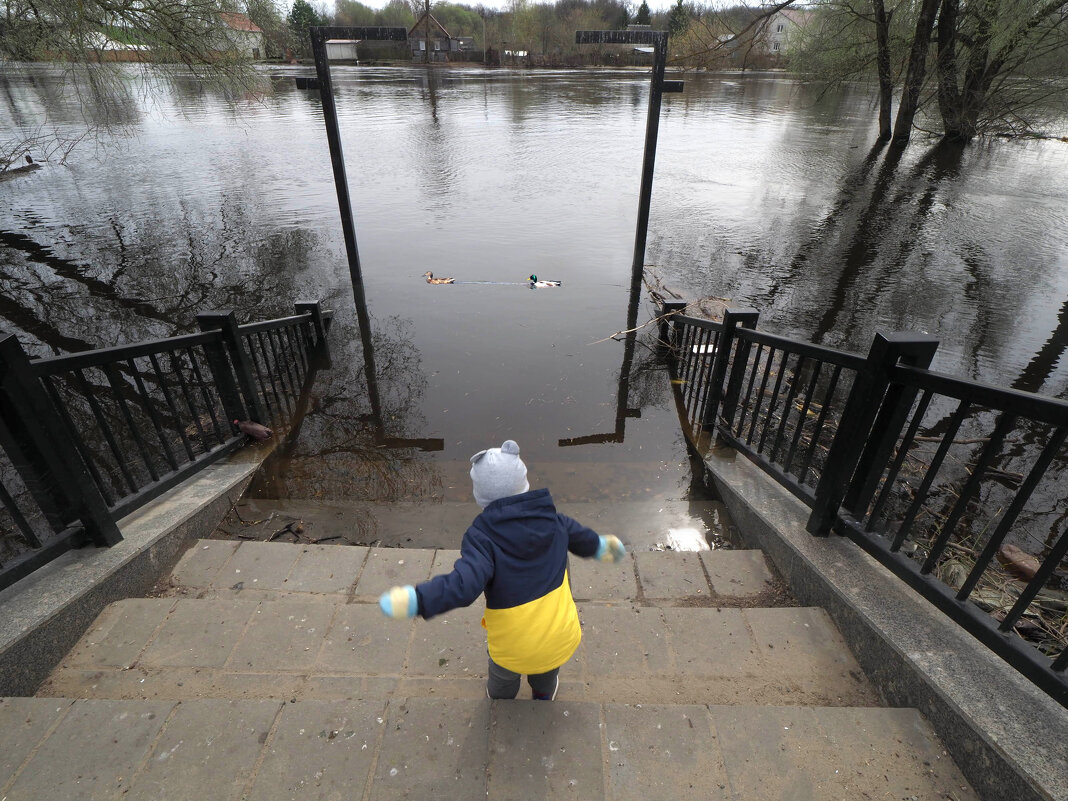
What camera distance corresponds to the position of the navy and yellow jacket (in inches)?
65.1

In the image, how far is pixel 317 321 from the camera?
5.99 meters

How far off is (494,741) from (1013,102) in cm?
2020

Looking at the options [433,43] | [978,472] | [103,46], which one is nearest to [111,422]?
[978,472]

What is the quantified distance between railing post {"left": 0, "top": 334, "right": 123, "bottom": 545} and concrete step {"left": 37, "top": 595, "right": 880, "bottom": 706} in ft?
1.48

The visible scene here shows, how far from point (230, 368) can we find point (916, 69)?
1950 centimetres

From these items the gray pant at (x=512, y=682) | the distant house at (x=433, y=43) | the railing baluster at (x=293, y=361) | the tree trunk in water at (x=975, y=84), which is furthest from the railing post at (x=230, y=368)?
the distant house at (x=433, y=43)

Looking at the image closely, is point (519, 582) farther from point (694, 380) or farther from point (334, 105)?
point (334, 105)

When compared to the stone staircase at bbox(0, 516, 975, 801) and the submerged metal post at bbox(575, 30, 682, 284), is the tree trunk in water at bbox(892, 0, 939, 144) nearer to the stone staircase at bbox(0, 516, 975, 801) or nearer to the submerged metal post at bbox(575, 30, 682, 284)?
the submerged metal post at bbox(575, 30, 682, 284)

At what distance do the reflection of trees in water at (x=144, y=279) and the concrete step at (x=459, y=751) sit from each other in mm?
5323

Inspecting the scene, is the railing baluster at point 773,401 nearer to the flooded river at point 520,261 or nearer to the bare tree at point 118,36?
the flooded river at point 520,261

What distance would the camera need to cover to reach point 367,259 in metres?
8.77

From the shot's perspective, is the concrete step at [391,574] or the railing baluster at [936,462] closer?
the railing baluster at [936,462]

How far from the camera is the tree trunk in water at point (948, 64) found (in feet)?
48.1

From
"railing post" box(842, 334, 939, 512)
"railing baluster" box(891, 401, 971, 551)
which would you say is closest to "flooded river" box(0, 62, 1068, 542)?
"railing post" box(842, 334, 939, 512)
